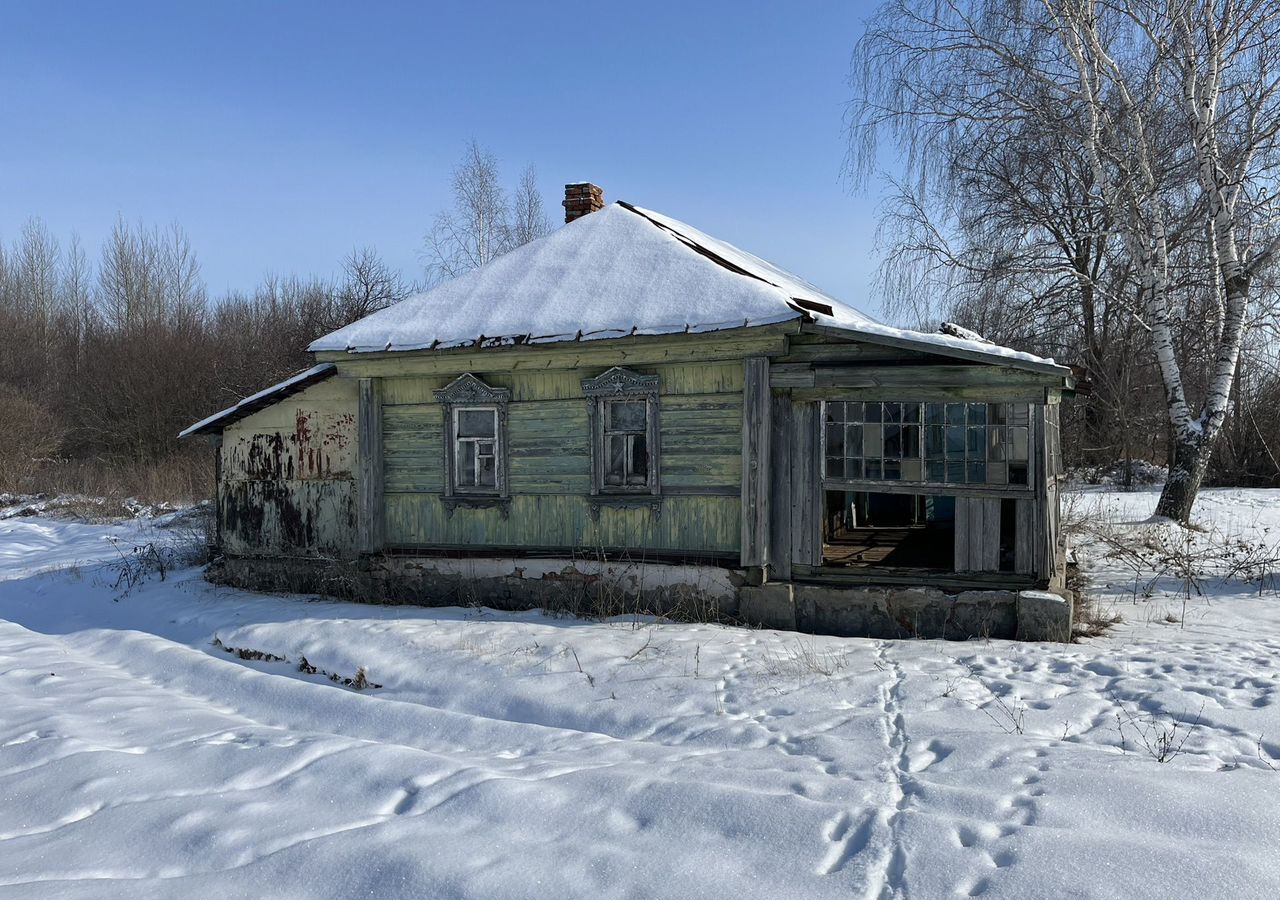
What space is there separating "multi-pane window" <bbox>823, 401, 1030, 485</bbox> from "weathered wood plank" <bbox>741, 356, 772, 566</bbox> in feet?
2.12

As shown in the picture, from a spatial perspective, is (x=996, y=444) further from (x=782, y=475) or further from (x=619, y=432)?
(x=619, y=432)

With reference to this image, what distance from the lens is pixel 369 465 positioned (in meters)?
10.0

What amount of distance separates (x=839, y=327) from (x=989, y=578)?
9.08ft

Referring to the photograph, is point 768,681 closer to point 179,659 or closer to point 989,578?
point 989,578

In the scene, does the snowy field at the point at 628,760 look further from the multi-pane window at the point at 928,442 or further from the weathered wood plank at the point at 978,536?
the multi-pane window at the point at 928,442

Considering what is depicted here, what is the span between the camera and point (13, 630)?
952 centimetres

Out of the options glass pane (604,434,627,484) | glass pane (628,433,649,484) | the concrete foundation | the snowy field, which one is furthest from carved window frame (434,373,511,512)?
glass pane (628,433,649,484)

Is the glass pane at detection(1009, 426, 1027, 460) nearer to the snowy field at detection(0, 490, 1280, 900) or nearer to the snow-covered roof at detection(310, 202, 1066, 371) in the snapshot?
the snow-covered roof at detection(310, 202, 1066, 371)

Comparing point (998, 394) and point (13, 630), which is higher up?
point (998, 394)

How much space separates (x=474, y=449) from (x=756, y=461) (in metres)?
3.37

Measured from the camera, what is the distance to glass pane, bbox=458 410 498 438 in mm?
9797

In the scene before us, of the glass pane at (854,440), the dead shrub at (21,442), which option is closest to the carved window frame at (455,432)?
the glass pane at (854,440)

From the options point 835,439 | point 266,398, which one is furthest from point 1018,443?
point 266,398

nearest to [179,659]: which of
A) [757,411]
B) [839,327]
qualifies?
[757,411]
